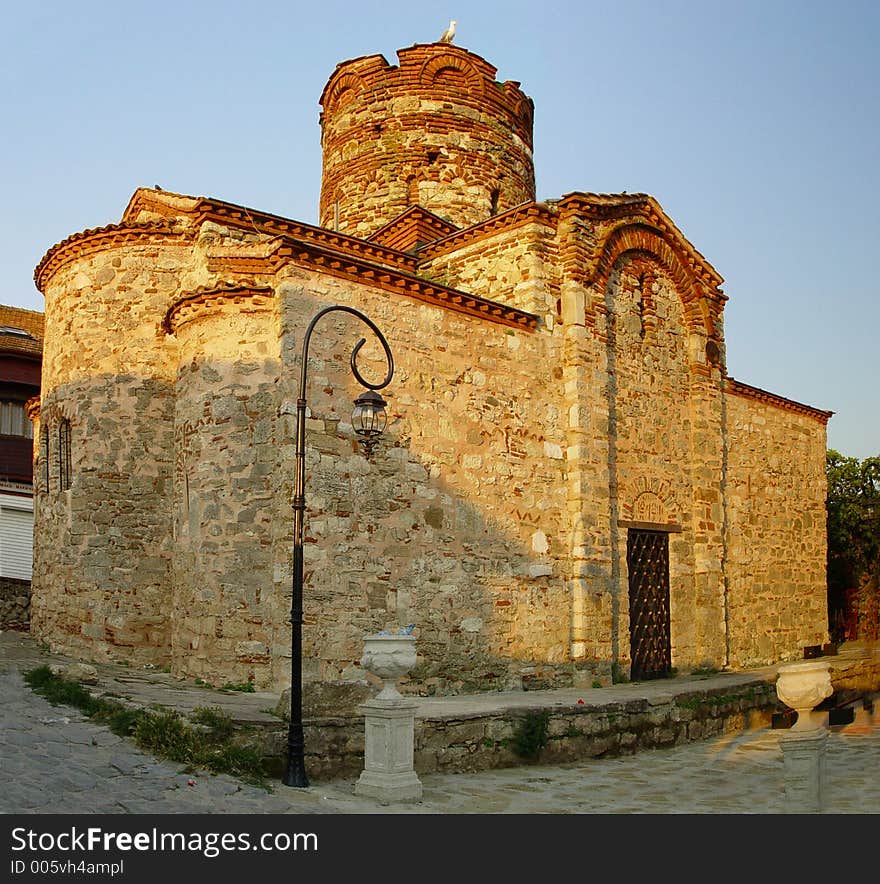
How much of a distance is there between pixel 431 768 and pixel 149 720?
268 cm

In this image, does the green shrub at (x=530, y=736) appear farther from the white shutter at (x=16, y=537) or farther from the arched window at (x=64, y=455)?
the white shutter at (x=16, y=537)

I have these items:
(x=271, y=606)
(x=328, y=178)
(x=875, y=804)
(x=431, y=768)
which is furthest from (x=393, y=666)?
(x=328, y=178)

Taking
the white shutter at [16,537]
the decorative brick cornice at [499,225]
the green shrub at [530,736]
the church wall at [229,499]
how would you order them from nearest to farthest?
the green shrub at [530,736], the church wall at [229,499], the decorative brick cornice at [499,225], the white shutter at [16,537]

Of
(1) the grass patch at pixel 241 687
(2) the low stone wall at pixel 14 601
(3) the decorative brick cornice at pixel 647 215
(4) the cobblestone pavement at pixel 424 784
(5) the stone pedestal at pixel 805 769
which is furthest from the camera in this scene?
(2) the low stone wall at pixel 14 601

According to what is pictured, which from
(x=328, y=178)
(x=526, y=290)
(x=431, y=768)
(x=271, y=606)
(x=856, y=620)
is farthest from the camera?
(x=856, y=620)

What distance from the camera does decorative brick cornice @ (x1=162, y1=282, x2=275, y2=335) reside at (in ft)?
37.5

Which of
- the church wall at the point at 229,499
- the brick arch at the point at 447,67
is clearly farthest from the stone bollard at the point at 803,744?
the brick arch at the point at 447,67

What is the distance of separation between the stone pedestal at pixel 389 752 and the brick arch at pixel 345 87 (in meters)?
15.4

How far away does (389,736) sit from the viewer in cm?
773

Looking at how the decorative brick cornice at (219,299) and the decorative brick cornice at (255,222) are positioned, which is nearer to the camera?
the decorative brick cornice at (219,299)

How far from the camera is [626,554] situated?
14523mm

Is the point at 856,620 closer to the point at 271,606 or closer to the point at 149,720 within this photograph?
the point at 271,606

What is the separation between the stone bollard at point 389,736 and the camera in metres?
7.63

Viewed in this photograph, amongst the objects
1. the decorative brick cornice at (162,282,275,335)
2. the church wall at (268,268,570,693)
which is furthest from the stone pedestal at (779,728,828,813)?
the decorative brick cornice at (162,282,275,335)
